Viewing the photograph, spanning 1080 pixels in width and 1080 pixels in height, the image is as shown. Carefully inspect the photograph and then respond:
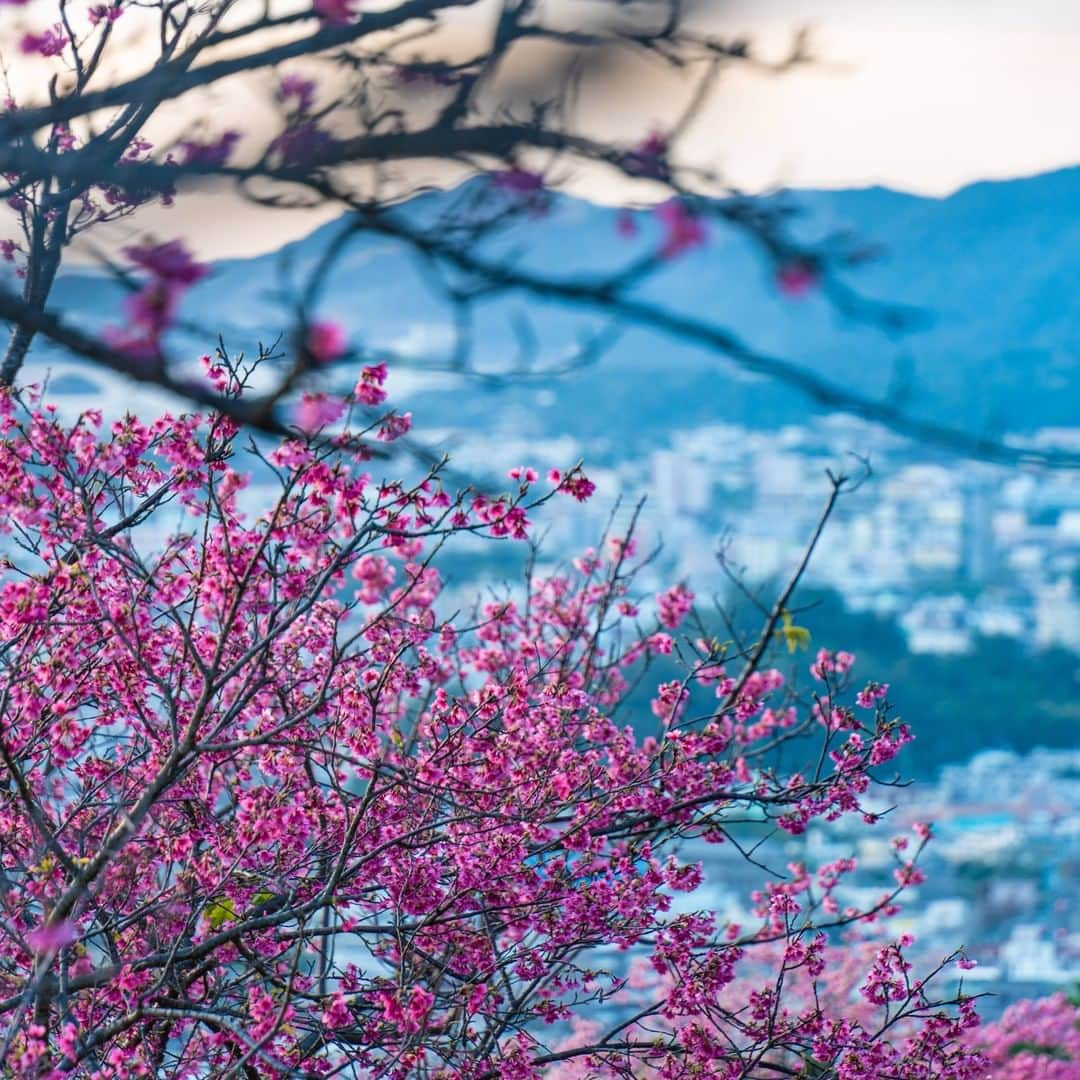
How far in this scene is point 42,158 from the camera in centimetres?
182

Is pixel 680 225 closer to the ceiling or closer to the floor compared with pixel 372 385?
closer to the floor

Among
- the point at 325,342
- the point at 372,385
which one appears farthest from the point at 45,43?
the point at 325,342

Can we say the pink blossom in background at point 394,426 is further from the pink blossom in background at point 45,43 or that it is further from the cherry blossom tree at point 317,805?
the pink blossom in background at point 45,43

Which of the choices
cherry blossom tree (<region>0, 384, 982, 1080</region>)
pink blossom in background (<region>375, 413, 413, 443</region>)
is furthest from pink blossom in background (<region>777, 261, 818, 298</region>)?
cherry blossom tree (<region>0, 384, 982, 1080</region>)

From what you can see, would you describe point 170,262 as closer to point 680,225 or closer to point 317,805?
point 680,225

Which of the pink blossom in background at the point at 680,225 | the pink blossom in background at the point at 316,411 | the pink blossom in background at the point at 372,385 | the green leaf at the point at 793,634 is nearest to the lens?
the pink blossom in background at the point at 680,225

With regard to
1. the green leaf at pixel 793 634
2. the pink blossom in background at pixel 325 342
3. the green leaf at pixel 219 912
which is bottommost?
the pink blossom in background at pixel 325 342

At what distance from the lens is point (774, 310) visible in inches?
89.8

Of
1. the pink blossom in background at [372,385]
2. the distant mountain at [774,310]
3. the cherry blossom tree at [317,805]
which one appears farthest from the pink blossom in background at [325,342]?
the cherry blossom tree at [317,805]

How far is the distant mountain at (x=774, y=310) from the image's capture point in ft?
6.05

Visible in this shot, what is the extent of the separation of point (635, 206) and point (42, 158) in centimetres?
73

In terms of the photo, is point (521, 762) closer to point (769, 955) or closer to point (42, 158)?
point (42, 158)

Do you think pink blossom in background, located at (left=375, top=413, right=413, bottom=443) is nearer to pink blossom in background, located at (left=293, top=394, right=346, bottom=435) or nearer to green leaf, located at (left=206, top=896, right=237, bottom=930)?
pink blossom in background, located at (left=293, top=394, right=346, bottom=435)

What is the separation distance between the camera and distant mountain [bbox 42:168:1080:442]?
1845 mm
